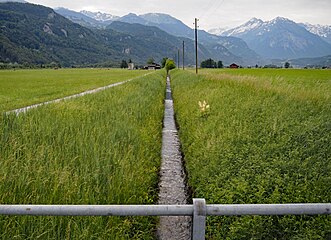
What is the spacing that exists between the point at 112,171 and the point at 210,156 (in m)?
3.13

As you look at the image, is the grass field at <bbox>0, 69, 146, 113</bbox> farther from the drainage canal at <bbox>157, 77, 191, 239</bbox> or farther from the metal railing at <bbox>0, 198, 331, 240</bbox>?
the metal railing at <bbox>0, 198, 331, 240</bbox>

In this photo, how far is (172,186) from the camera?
30.4ft

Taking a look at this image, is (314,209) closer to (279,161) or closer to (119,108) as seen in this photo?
(279,161)

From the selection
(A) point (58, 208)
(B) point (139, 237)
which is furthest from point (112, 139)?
(A) point (58, 208)

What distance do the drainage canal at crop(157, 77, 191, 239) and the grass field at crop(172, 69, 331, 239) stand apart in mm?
405

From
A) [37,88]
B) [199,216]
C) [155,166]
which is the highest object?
[199,216]

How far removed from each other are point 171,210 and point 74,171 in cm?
469

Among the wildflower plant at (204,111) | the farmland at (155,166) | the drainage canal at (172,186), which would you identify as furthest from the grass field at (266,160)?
the wildflower plant at (204,111)

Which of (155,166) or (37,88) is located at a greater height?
(37,88)

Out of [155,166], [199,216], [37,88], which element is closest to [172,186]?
[155,166]

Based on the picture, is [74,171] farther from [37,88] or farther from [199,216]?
[37,88]

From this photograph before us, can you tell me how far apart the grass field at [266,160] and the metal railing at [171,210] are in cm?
270

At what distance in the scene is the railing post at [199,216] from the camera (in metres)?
2.82

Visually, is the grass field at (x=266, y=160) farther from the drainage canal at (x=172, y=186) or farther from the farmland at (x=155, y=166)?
the drainage canal at (x=172, y=186)
